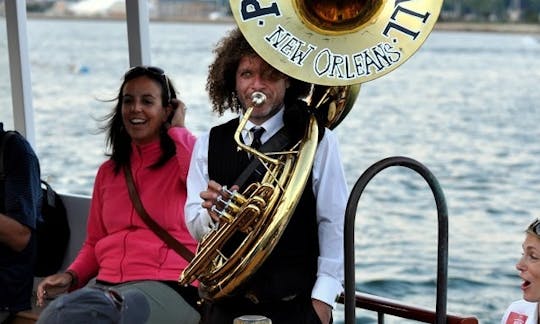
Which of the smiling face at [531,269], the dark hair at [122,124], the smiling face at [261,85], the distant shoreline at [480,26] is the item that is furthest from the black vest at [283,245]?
the distant shoreline at [480,26]

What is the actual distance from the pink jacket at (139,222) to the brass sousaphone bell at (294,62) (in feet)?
2.29

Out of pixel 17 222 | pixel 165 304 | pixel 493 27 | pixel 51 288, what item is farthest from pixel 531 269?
pixel 493 27

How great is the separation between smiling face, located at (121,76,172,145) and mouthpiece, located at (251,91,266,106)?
2.95 feet

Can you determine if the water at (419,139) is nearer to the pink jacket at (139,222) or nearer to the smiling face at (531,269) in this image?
the pink jacket at (139,222)

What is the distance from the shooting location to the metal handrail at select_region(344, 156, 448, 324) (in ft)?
8.88

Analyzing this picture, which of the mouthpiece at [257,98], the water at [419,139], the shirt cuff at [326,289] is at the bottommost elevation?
the water at [419,139]

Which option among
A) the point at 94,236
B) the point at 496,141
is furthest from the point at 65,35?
the point at 94,236

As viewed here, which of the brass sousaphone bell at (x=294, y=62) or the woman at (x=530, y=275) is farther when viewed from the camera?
the woman at (x=530, y=275)

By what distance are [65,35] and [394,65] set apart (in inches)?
1949

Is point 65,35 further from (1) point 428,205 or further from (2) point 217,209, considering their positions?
(2) point 217,209

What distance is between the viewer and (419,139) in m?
27.2

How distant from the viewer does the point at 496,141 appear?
27.9m

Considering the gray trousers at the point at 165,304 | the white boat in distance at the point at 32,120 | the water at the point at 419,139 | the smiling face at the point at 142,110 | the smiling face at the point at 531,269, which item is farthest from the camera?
the water at the point at 419,139

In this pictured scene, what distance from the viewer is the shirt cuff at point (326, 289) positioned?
2.82 metres
